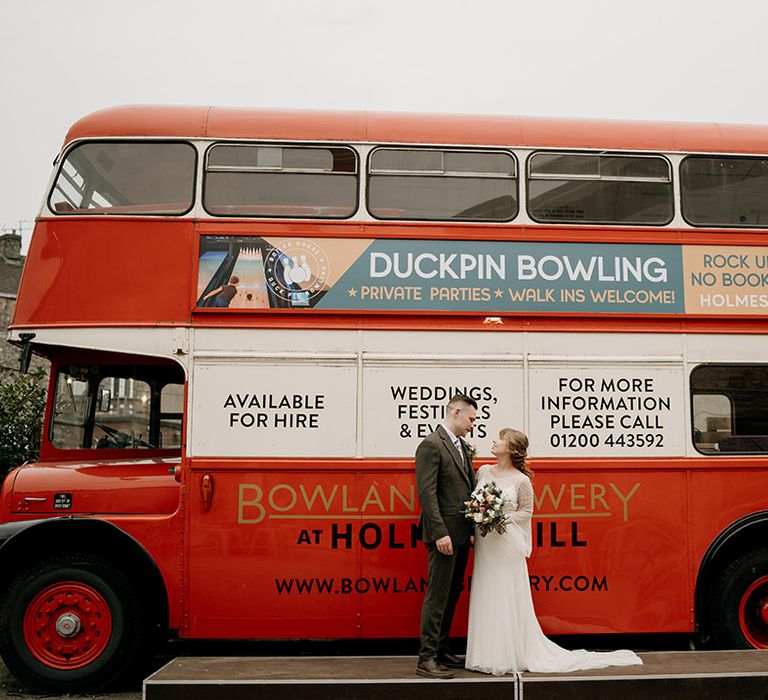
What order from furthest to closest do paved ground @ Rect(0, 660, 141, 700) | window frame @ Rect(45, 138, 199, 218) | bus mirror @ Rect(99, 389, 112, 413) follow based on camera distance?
bus mirror @ Rect(99, 389, 112, 413) → window frame @ Rect(45, 138, 199, 218) → paved ground @ Rect(0, 660, 141, 700)

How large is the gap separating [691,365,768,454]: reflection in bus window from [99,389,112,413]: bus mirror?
4850 millimetres

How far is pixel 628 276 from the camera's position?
6.39m

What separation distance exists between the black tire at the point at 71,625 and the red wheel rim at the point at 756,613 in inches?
186

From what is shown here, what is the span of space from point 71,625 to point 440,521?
9.57ft

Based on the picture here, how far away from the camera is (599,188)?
21.2 ft

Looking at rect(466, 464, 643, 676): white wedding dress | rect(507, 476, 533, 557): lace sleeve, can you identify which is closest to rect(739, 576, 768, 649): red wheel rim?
rect(466, 464, 643, 676): white wedding dress

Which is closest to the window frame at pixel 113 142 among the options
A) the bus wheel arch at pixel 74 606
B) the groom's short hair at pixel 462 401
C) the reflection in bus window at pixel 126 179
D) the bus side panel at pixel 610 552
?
the reflection in bus window at pixel 126 179

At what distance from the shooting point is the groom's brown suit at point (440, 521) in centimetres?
552

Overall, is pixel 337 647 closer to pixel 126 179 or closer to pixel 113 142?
pixel 126 179

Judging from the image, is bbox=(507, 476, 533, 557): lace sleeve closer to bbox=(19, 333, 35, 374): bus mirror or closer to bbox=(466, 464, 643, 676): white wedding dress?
bbox=(466, 464, 643, 676): white wedding dress

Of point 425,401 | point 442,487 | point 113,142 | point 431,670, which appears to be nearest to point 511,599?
point 431,670

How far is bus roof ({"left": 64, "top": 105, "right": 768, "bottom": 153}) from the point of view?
6.34m

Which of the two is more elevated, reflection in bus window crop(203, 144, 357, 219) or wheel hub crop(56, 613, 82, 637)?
reflection in bus window crop(203, 144, 357, 219)

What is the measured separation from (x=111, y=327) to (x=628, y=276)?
409 cm
